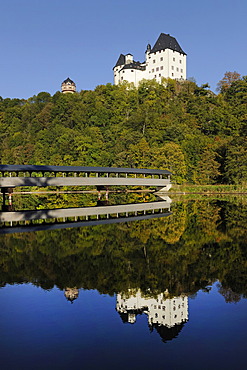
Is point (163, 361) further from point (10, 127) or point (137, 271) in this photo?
point (10, 127)

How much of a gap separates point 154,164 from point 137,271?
39.6m

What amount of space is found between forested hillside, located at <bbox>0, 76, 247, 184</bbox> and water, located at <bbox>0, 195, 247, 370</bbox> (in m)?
37.6

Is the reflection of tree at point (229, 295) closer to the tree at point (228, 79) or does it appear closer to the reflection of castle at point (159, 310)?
the reflection of castle at point (159, 310)

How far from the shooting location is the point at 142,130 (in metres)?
60.2

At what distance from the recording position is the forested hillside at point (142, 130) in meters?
48.8

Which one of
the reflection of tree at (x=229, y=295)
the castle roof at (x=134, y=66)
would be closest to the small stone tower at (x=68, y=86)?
the castle roof at (x=134, y=66)

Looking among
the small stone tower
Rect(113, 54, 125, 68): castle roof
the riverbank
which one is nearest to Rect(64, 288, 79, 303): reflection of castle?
the riverbank

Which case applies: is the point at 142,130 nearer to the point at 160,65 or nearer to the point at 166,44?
the point at 160,65

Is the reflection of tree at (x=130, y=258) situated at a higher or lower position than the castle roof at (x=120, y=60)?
lower

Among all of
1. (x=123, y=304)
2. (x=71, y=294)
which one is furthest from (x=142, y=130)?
(x=123, y=304)

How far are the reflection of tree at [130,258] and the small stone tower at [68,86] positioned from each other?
80.0 metres

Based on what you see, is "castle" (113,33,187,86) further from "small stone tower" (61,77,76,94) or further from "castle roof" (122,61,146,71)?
"small stone tower" (61,77,76,94)

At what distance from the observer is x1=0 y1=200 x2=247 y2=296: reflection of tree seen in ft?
24.2

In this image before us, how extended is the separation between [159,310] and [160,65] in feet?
249
